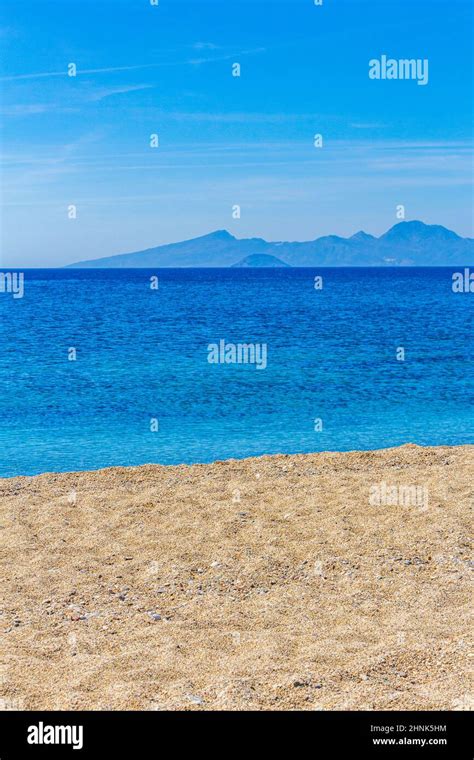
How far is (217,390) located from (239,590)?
18.0 meters

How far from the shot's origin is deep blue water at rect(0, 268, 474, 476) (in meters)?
19.1

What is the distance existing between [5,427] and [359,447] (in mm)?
10228

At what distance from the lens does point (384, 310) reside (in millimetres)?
68438

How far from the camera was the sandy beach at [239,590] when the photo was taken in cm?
620

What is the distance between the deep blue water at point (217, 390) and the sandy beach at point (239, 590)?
16.8 ft

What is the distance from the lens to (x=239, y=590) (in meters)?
8.56
